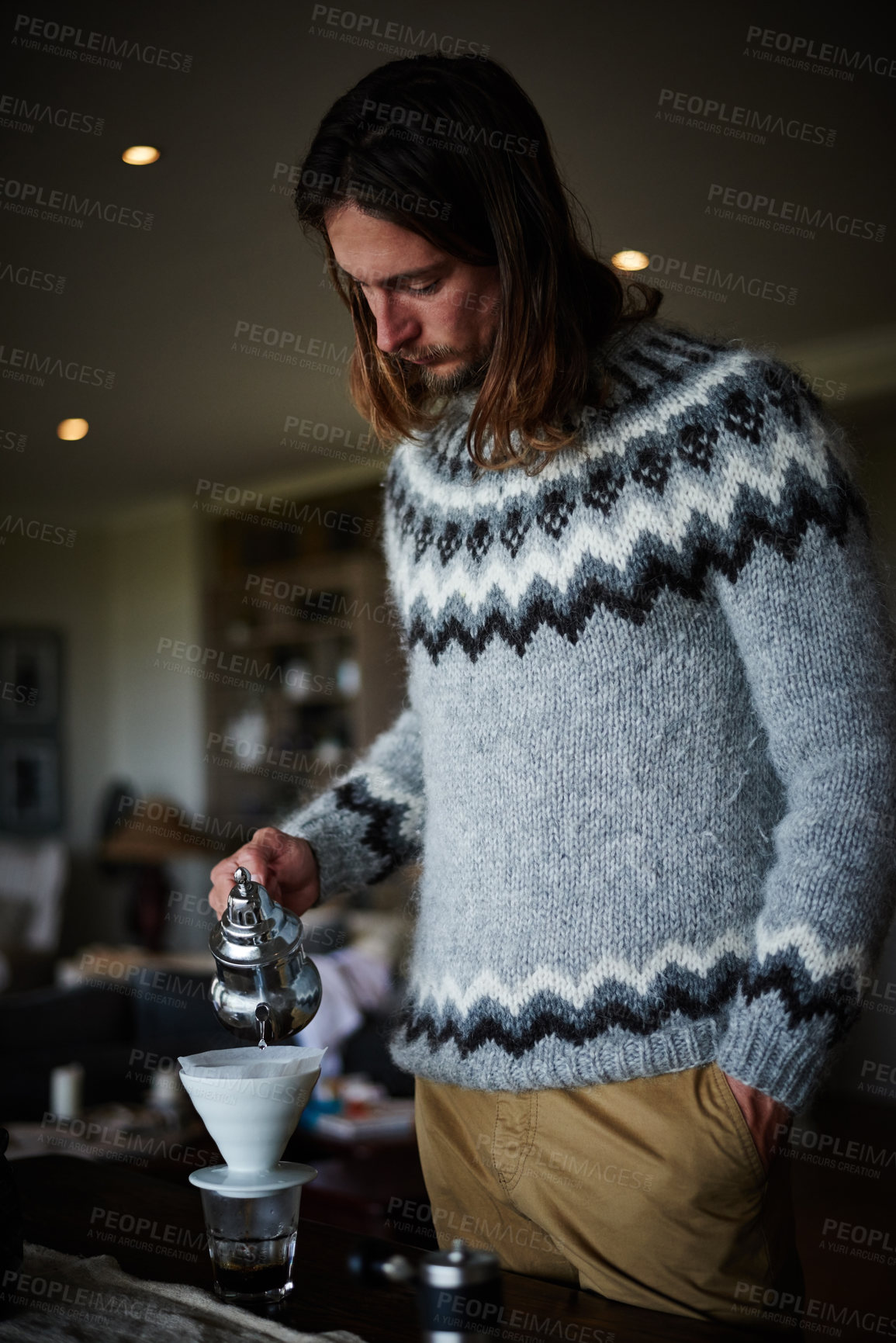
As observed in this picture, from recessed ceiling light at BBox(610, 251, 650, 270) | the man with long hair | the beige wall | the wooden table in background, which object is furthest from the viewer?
the beige wall

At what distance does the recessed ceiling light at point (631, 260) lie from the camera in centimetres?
365

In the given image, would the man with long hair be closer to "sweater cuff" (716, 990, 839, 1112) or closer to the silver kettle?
"sweater cuff" (716, 990, 839, 1112)

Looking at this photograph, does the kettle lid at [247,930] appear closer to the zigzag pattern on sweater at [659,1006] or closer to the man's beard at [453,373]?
the zigzag pattern on sweater at [659,1006]

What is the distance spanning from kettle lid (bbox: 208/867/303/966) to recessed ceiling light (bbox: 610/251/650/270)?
10.3 ft

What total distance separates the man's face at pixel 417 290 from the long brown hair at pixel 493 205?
0.01 metres

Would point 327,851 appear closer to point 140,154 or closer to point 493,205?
point 493,205

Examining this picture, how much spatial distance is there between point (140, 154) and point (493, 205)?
234cm

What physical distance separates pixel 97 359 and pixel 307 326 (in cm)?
86

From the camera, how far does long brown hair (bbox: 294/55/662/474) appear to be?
0.99 metres

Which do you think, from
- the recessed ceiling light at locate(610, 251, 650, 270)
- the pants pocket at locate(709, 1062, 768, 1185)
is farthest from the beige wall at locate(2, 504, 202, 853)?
the pants pocket at locate(709, 1062, 768, 1185)

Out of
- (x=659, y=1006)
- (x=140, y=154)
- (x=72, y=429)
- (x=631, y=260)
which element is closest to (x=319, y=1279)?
(x=659, y=1006)

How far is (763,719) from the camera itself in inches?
37.8

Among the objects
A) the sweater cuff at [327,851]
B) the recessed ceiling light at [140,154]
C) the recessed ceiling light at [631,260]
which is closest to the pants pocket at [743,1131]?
the sweater cuff at [327,851]

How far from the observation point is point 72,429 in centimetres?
512
